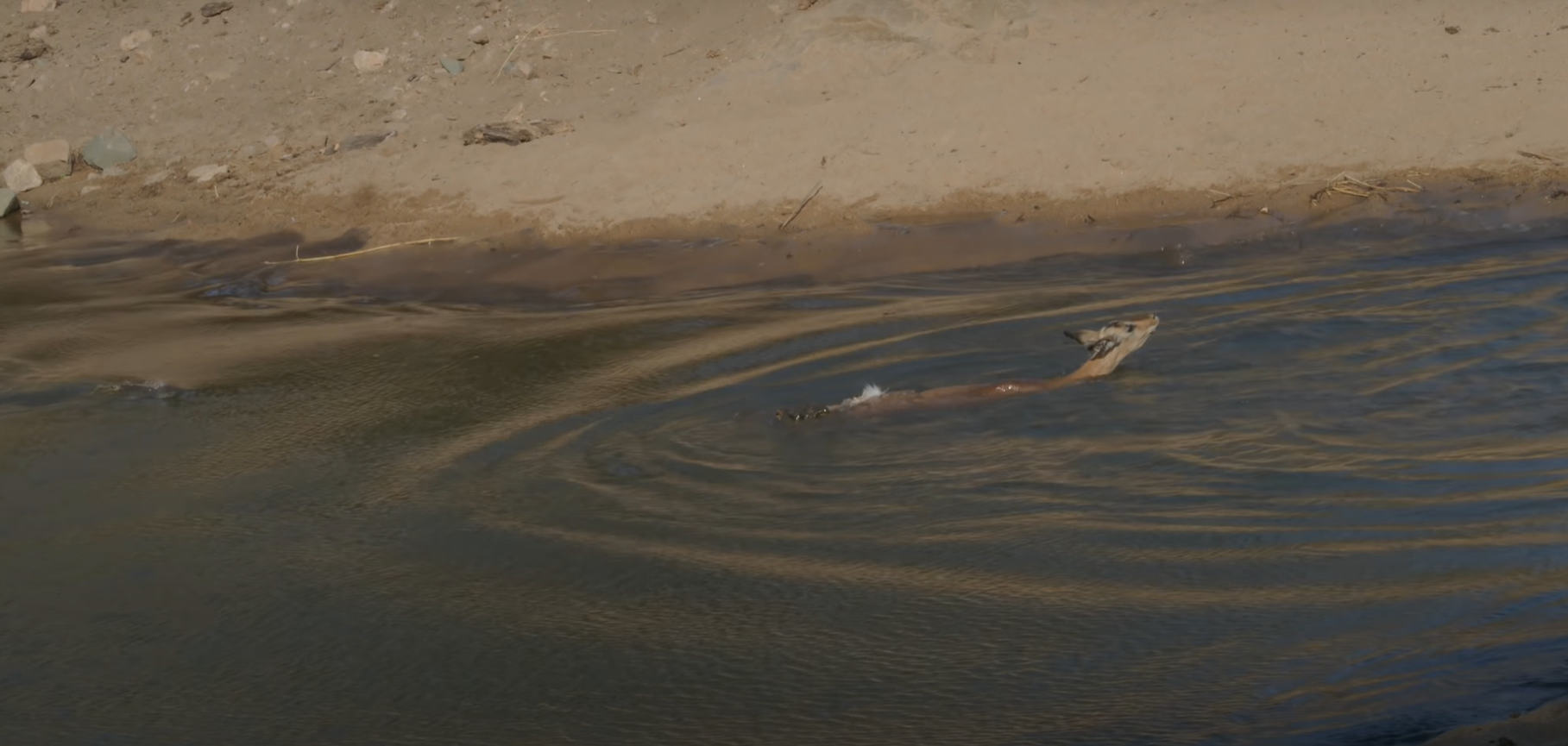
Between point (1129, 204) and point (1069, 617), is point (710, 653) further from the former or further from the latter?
point (1129, 204)

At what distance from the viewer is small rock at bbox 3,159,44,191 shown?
1152cm

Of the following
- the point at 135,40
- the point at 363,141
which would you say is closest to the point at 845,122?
the point at 363,141

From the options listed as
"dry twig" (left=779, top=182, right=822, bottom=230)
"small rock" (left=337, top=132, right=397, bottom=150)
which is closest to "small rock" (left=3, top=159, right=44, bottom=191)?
"small rock" (left=337, top=132, right=397, bottom=150)

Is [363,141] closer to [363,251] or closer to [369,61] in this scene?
[369,61]

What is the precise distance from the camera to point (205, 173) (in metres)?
11.1

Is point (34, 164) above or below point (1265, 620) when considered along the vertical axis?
above

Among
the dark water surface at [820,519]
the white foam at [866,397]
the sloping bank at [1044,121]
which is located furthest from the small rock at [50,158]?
the white foam at [866,397]

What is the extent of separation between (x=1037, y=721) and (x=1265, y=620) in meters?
0.75

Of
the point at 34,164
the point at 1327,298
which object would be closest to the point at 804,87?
the point at 1327,298

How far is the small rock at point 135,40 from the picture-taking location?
12961 mm

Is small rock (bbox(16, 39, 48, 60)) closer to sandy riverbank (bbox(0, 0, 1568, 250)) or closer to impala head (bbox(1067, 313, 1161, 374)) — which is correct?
sandy riverbank (bbox(0, 0, 1568, 250))

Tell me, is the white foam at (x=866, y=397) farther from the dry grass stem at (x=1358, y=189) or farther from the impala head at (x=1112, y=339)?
the dry grass stem at (x=1358, y=189)

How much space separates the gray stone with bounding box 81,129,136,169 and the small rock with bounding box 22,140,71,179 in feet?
0.50

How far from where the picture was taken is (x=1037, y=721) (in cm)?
364
